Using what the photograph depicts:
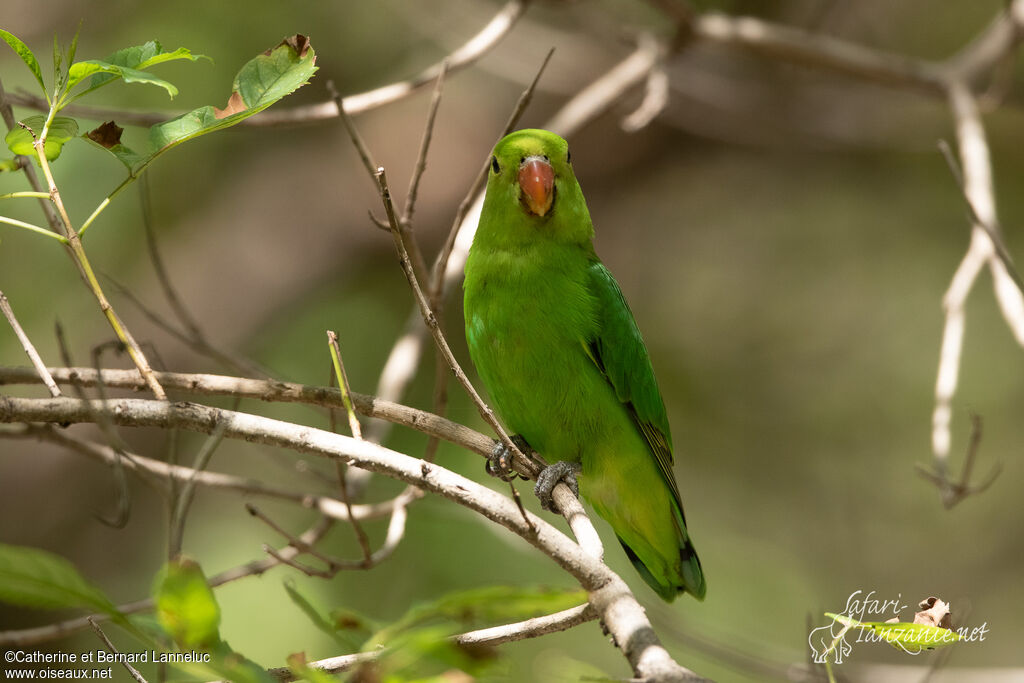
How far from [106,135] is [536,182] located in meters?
1.36

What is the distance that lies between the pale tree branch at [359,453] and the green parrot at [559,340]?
96 centimetres

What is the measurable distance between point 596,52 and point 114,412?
4.54 m

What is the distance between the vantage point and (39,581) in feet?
3.19

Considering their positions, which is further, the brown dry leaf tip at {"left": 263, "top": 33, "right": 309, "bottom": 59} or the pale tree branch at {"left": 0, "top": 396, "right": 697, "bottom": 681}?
the brown dry leaf tip at {"left": 263, "top": 33, "right": 309, "bottom": 59}

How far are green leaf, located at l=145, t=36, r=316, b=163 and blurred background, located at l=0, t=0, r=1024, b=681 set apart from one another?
5.73 feet

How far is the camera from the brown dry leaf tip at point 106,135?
5.61ft

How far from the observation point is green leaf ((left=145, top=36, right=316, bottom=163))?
1.67 meters

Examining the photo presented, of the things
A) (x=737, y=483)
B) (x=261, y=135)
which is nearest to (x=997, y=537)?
(x=737, y=483)

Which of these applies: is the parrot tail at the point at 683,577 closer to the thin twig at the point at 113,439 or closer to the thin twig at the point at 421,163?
the thin twig at the point at 421,163

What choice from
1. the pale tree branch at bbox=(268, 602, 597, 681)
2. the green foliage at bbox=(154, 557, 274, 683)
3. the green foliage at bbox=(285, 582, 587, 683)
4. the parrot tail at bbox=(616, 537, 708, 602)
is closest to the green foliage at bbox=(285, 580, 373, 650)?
the pale tree branch at bbox=(268, 602, 597, 681)

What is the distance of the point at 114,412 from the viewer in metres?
1.82

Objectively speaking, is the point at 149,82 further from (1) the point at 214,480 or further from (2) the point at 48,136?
(1) the point at 214,480

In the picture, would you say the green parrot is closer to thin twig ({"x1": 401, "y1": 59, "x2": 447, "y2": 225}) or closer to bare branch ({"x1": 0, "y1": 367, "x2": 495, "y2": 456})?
thin twig ({"x1": 401, "y1": 59, "x2": 447, "y2": 225})

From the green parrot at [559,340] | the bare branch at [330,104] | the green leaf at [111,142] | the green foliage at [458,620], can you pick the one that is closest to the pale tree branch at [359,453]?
the green foliage at [458,620]
